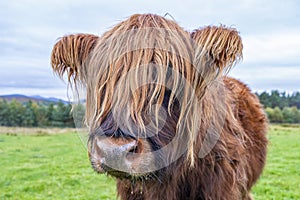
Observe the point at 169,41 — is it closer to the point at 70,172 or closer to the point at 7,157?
the point at 70,172

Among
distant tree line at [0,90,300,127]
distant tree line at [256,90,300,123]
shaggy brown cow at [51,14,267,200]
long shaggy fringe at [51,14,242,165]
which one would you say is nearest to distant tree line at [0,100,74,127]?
distant tree line at [0,90,300,127]

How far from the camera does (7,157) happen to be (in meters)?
12.3

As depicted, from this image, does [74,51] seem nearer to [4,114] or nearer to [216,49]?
[216,49]

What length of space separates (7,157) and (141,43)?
11.3 m

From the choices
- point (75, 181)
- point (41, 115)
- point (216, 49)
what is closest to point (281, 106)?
point (41, 115)

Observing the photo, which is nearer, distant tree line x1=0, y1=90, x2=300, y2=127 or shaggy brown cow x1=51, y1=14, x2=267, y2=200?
shaggy brown cow x1=51, y1=14, x2=267, y2=200

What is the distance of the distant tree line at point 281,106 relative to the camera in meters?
37.3

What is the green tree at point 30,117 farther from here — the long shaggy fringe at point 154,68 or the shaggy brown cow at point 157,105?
the long shaggy fringe at point 154,68

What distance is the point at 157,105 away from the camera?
1979 mm

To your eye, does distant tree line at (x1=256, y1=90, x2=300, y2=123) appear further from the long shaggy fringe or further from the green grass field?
the long shaggy fringe

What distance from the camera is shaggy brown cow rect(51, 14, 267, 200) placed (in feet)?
6.23

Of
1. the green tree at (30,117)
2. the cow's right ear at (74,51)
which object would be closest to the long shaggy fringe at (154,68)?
the cow's right ear at (74,51)

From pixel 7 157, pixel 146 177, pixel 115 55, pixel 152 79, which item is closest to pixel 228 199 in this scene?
pixel 146 177

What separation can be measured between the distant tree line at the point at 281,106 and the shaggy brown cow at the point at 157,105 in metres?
31.4
